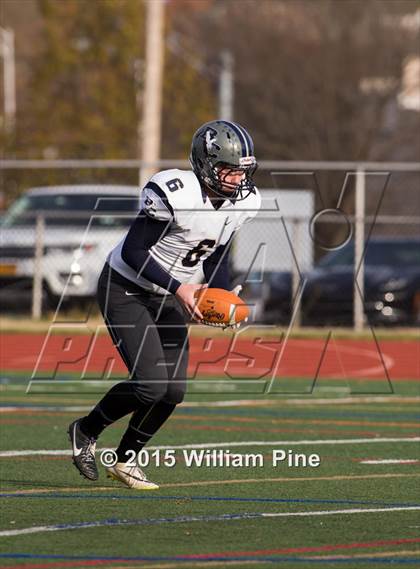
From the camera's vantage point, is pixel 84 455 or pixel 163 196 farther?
pixel 84 455

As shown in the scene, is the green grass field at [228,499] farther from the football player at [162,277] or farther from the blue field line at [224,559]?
the football player at [162,277]

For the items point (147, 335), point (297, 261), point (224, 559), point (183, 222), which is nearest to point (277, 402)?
point (147, 335)

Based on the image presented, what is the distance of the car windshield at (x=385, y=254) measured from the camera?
63.4 ft

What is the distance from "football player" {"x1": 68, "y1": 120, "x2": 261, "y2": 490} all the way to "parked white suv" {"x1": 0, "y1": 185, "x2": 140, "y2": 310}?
10.7 m

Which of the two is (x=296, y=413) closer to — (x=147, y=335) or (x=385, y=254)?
(x=147, y=335)

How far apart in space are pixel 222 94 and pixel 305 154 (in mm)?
3147

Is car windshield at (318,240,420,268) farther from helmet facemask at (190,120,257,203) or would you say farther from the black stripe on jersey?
the black stripe on jersey

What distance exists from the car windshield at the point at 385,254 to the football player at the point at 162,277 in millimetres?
11925

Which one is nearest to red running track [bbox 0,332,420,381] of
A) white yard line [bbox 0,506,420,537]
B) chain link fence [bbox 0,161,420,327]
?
chain link fence [bbox 0,161,420,327]

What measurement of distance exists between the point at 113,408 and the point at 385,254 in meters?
12.9

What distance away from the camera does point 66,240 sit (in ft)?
61.0

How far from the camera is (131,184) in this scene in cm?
2125

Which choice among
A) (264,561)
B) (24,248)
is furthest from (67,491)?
(24,248)

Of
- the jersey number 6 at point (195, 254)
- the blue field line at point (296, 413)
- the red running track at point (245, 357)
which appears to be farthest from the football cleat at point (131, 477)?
the red running track at point (245, 357)
